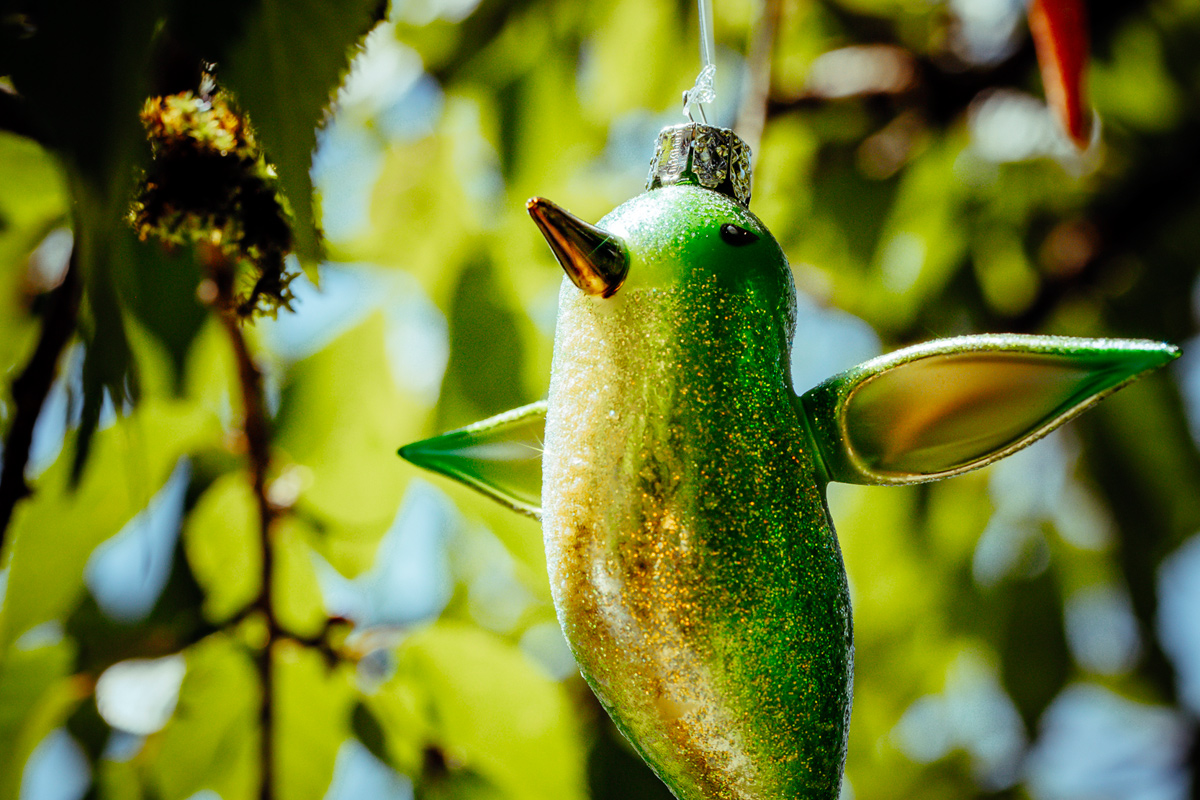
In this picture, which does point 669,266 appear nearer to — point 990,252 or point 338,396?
point 338,396

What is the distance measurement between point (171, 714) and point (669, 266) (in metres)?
0.34

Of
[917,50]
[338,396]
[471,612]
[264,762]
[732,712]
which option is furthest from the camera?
[917,50]

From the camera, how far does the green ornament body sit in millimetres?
182

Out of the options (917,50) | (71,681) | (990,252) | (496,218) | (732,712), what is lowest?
(71,681)

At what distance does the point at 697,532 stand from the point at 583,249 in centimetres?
6

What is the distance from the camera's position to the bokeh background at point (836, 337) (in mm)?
459

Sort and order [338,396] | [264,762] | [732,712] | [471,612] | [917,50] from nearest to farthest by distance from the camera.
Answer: [732,712], [264,762], [338,396], [471,612], [917,50]

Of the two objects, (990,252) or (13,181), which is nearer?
(13,181)

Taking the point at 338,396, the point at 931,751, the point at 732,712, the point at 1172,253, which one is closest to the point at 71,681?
the point at 338,396

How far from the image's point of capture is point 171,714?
16.2 inches

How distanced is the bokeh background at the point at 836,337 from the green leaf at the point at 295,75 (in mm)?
290

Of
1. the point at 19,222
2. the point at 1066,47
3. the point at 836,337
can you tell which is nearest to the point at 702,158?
the point at 1066,47

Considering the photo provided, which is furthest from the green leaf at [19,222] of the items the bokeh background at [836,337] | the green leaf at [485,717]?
the green leaf at [485,717]

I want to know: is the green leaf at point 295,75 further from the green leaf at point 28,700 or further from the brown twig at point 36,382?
the green leaf at point 28,700
